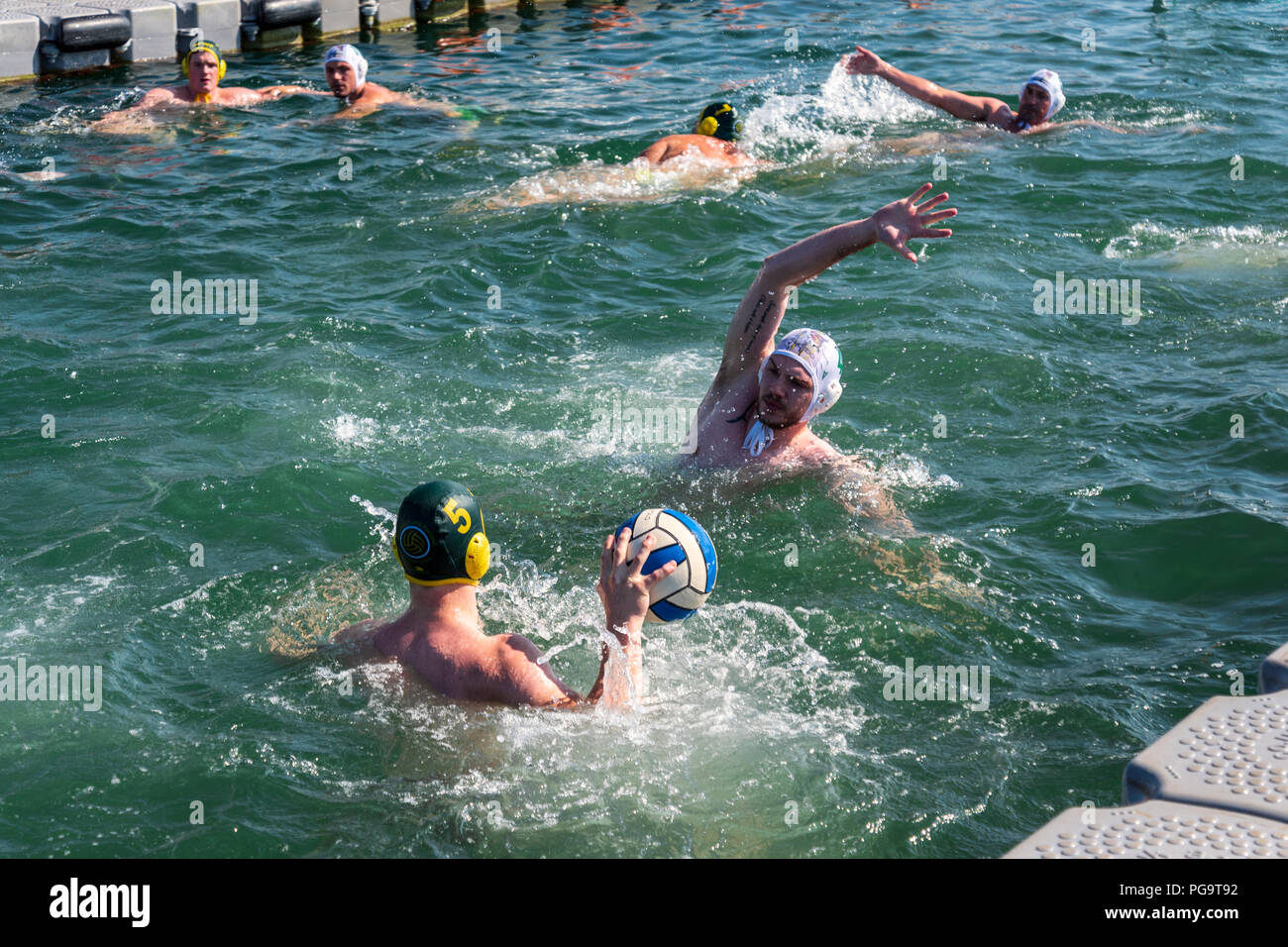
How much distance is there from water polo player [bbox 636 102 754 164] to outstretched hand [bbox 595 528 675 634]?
799 centimetres

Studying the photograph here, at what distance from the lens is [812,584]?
241 inches

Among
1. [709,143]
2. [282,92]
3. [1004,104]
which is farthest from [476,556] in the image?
[282,92]

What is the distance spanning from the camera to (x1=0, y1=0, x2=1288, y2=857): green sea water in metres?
4.66

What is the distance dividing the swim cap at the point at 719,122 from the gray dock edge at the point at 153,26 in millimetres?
7790

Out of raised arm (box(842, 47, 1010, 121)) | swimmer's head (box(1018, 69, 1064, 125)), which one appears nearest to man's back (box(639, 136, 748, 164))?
raised arm (box(842, 47, 1010, 121))

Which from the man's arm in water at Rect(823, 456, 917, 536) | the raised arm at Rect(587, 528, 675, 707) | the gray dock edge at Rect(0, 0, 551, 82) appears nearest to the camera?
the raised arm at Rect(587, 528, 675, 707)

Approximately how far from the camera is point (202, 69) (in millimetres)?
13820

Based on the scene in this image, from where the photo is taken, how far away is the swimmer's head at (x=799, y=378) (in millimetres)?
6164

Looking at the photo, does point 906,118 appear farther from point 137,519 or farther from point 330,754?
point 330,754

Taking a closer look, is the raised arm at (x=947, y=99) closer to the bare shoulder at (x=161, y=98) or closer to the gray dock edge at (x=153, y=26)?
the bare shoulder at (x=161, y=98)

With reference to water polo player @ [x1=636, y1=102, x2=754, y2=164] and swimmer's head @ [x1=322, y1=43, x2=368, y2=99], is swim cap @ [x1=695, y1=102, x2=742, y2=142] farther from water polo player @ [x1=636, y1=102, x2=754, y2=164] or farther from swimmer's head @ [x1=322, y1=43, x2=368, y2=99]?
swimmer's head @ [x1=322, y1=43, x2=368, y2=99]

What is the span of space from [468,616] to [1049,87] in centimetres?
1064
